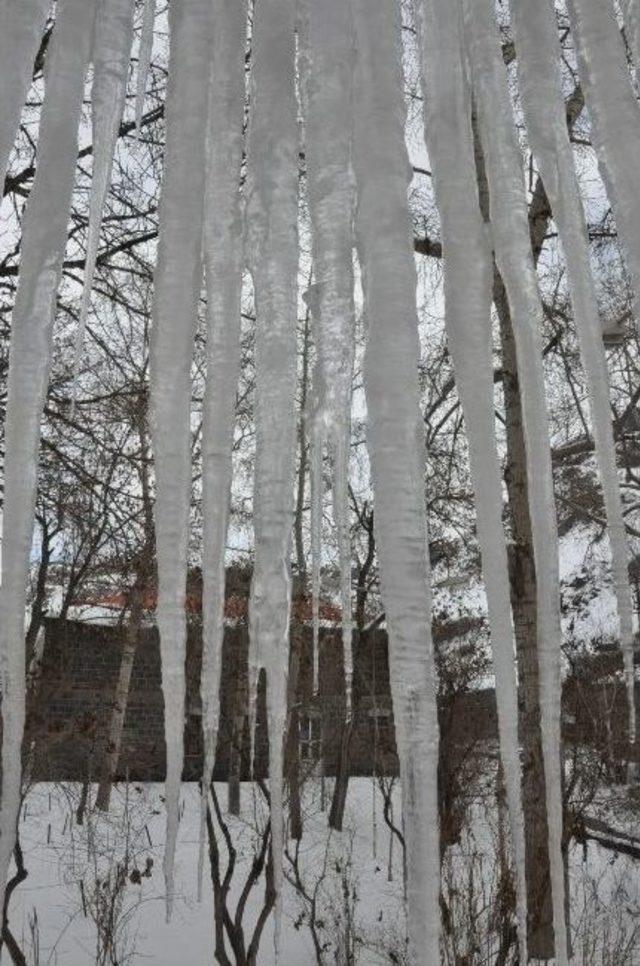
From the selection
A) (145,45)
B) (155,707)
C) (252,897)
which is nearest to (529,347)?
(145,45)

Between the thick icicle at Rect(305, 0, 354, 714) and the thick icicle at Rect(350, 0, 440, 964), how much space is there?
0.07 ft

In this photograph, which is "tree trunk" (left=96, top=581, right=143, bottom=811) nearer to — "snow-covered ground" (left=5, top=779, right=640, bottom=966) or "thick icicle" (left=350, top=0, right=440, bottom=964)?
"snow-covered ground" (left=5, top=779, right=640, bottom=966)

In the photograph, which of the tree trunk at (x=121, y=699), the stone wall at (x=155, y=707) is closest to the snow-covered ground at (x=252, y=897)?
the tree trunk at (x=121, y=699)

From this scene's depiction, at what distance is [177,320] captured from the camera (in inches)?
35.5

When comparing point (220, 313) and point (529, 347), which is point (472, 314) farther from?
point (220, 313)

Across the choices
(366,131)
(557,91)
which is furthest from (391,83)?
(557,91)

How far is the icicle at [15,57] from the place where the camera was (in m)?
0.90

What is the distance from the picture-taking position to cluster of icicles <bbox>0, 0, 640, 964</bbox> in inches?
32.5

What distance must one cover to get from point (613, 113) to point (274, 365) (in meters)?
0.43

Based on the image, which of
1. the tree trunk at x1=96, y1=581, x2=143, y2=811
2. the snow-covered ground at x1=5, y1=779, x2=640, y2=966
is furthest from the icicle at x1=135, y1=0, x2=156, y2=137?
the tree trunk at x1=96, y1=581, x2=143, y2=811

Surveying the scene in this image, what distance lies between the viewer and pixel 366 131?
89cm

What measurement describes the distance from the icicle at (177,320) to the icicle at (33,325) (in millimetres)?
107

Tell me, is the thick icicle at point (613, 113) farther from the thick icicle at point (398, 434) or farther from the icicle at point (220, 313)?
the icicle at point (220, 313)

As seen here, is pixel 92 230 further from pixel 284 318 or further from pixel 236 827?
pixel 236 827
